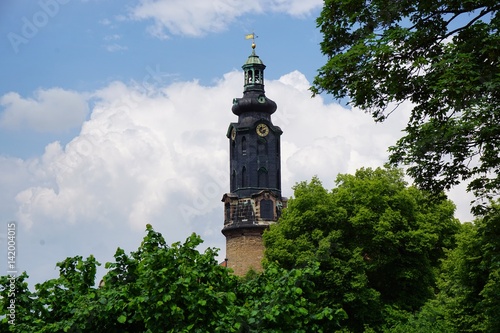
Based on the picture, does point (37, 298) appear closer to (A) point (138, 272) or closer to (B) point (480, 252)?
(A) point (138, 272)

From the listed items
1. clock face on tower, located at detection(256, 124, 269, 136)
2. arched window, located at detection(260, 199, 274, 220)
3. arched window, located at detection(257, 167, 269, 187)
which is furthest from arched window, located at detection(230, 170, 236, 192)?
clock face on tower, located at detection(256, 124, 269, 136)

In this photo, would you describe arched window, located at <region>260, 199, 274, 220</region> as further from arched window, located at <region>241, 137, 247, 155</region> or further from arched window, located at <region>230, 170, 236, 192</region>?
arched window, located at <region>241, 137, 247, 155</region>

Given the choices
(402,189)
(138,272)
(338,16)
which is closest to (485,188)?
(338,16)

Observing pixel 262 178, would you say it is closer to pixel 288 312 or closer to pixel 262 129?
pixel 262 129

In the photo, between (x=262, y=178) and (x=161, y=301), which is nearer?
(x=161, y=301)

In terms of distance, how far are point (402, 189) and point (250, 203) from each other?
31501 millimetres

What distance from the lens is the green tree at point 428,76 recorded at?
57.0 ft

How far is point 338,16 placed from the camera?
20.0 meters

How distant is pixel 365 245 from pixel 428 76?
A: 91.6ft

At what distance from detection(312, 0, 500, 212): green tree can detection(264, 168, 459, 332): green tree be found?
2274cm

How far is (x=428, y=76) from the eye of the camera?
58.9 ft

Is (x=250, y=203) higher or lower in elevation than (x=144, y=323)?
higher

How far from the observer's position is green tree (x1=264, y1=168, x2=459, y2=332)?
4231cm

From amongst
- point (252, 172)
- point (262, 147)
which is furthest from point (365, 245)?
point (262, 147)
